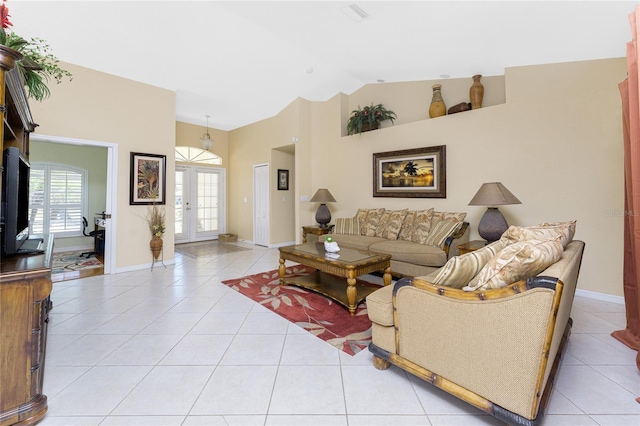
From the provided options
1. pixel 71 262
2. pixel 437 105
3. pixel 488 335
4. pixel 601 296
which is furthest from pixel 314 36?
pixel 71 262

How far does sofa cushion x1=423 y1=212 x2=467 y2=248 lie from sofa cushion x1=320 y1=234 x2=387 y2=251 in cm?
74

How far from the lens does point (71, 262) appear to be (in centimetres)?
504

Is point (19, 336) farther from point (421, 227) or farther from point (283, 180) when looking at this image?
point (283, 180)

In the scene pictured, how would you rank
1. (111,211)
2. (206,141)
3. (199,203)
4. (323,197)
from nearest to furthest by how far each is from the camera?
Result: (111,211) < (323,197) < (206,141) < (199,203)

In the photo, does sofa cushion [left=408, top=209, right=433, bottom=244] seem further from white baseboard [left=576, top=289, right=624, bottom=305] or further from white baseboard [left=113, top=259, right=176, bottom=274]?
white baseboard [left=113, top=259, right=176, bottom=274]

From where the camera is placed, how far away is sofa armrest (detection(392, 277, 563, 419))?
1.21m

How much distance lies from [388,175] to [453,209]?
48.8 inches

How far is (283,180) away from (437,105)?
373 centimetres

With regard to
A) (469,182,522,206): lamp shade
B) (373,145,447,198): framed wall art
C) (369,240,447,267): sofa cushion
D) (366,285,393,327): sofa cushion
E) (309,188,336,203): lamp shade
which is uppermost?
(373,145,447,198): framed wall art

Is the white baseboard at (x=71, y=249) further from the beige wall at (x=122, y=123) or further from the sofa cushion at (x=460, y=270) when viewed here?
the sofa cushion at (x=460, y=270)

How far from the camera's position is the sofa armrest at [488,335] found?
1.21 metres

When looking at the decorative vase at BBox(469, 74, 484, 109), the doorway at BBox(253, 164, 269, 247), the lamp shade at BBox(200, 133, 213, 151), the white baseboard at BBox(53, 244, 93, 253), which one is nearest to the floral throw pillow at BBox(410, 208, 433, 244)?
the decorative vase at BBox(469, 74, 484, 109)

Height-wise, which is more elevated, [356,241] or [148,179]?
[148,179]

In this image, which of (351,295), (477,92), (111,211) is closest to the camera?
(351,295)
